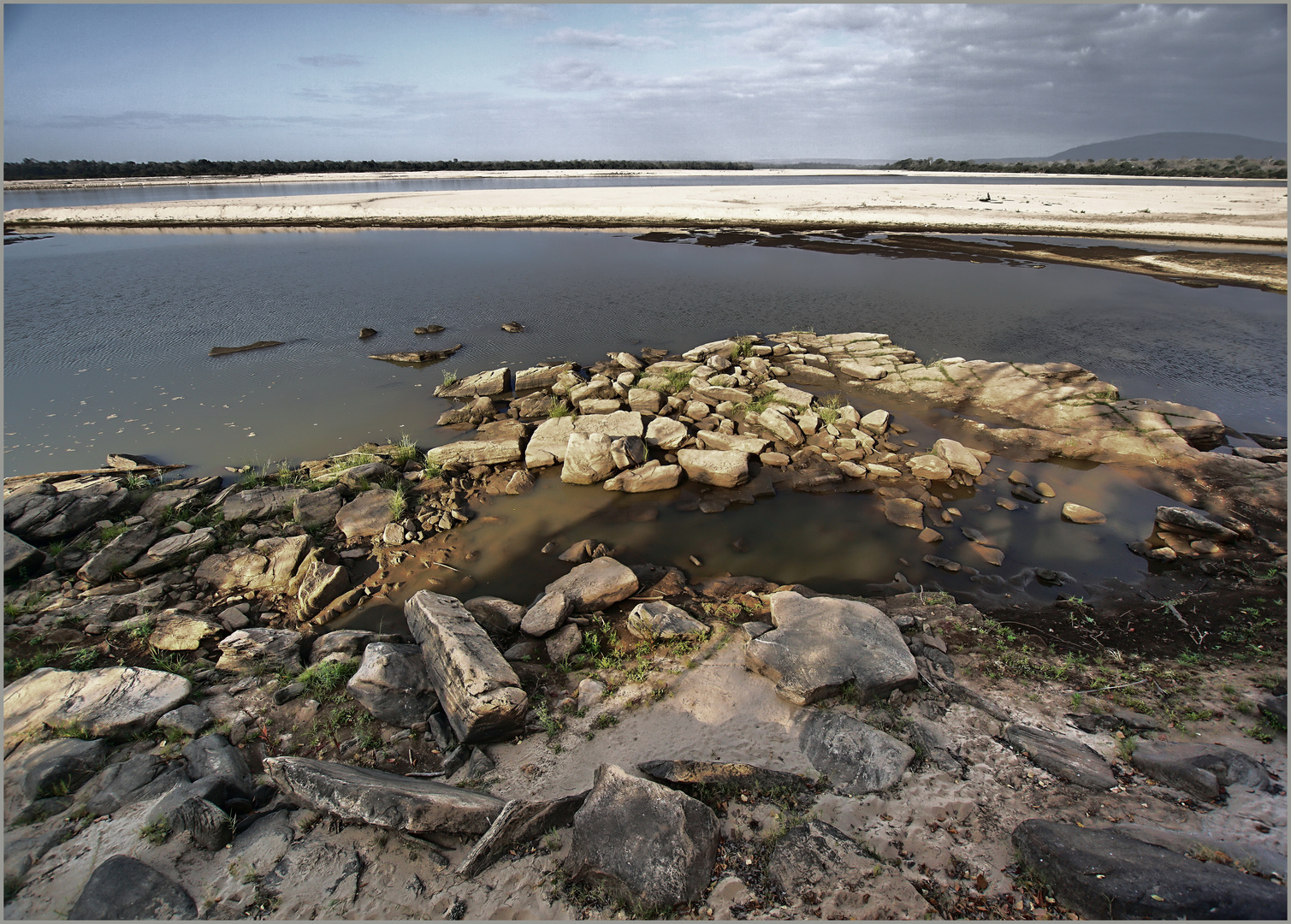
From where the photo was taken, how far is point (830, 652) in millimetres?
5391

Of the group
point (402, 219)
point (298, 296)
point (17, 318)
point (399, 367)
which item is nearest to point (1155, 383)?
point (399, 367)

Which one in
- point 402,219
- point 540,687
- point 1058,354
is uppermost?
point 402,219

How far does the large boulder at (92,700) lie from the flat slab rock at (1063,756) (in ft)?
25.4

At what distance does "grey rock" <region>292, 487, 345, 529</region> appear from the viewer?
8469 millimetres

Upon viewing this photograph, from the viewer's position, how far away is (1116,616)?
6457 millimetres

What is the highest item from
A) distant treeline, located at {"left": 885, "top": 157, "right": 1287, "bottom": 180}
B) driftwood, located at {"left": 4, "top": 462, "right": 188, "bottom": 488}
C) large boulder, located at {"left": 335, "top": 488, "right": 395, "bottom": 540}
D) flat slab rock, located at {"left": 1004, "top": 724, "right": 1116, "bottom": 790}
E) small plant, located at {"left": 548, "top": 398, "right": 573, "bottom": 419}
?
distant treeline, located at {"left": 885, "top": 157, "right": 1287, "bottom": 180}

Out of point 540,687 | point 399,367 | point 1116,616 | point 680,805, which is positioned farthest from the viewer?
point 399,367

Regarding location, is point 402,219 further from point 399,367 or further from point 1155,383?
point 1155,383

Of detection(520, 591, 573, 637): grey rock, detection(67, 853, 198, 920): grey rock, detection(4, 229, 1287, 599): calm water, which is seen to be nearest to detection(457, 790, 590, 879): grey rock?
detection(67, 853, 198, 920): grey rock

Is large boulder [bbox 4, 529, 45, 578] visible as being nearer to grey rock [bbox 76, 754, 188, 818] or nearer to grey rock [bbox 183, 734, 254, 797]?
grey rock [bbox 76, 754, 188, 818]

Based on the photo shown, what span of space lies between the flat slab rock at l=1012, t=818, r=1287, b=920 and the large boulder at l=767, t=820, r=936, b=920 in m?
0.84

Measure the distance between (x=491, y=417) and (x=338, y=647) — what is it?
708 cm

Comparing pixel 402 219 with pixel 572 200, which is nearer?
pixel 402 219

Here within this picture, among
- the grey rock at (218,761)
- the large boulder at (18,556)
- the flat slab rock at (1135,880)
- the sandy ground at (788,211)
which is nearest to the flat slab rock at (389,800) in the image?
the grey rock at (218,761)
